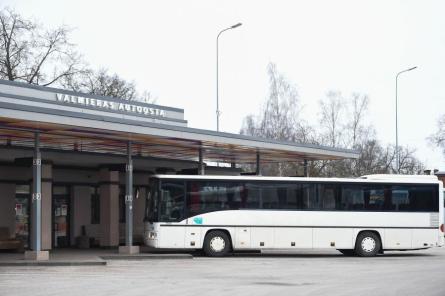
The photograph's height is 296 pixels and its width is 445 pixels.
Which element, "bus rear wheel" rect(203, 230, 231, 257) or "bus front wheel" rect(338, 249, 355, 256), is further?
"bus front wheel" rect(338, 249, 355, 256)

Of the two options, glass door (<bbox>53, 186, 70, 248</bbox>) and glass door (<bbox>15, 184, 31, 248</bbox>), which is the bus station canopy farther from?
glass door (<bbox>53, 186, 70, 248</bbox>)

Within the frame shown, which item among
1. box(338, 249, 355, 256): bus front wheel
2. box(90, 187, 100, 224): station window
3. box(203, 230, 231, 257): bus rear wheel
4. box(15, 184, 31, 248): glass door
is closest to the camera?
box(203, 230, 231, 257): bus rear wheel

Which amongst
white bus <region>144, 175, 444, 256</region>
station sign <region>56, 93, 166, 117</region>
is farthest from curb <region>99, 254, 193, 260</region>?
station sign <region>56, 93, 166, 117</region>

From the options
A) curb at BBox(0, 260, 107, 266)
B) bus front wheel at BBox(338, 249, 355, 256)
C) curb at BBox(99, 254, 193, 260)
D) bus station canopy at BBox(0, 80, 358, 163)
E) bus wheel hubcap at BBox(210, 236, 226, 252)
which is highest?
bus station canopy at BBox(0, 80, 358, 163)

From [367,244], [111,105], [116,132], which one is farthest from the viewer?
[111,105]

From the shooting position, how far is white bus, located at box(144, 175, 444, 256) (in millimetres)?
26250

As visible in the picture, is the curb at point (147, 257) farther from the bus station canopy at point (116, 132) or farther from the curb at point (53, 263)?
the bus station canopy at point (116, 132)

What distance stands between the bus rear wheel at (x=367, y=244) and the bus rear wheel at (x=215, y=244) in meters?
4.56

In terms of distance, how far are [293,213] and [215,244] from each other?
2.85 metres

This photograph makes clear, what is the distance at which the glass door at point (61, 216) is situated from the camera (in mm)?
30828

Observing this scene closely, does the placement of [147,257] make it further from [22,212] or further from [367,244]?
[367,244]

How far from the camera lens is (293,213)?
2711cm

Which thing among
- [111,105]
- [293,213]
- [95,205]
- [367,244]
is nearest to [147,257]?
[293,213]

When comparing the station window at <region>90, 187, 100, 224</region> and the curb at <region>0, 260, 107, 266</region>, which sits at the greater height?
the station window at <region>90, 187, 100, 224</region>
